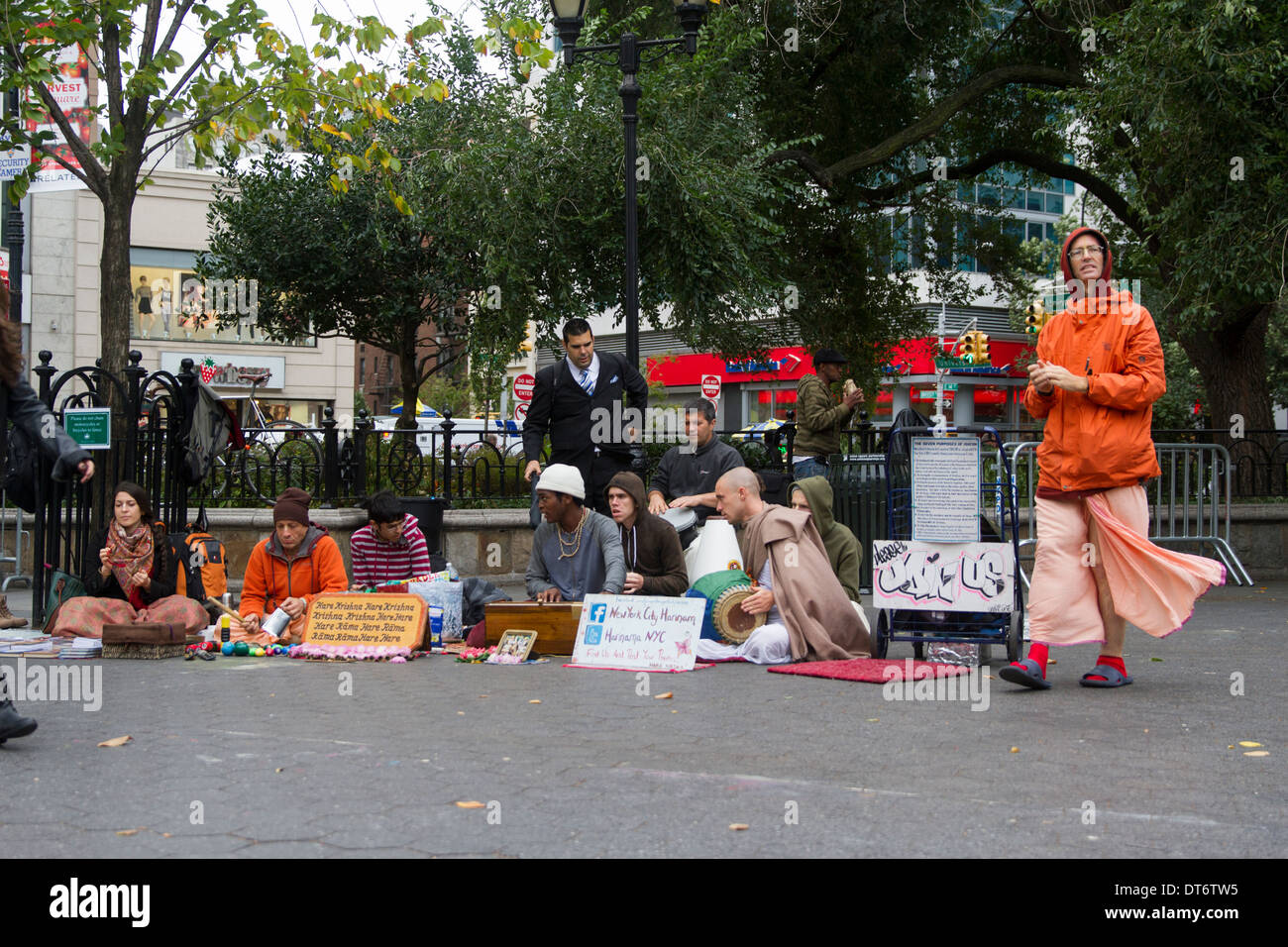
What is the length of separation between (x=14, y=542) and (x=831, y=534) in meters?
9.24

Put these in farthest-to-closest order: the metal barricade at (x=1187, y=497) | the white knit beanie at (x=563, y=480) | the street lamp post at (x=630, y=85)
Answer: the metal barricade at (x=1187, y=497) → the street lamp post at (x=630, y=85) → the white knit beanie at (x=563, y=480)

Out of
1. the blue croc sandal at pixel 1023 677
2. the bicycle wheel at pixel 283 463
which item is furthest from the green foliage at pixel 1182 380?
the blue croc sandal at pixel 1023 677

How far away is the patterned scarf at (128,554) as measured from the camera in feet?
30.2

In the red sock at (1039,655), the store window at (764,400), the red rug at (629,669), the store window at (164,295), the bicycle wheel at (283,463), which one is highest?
the store window at (164,295)

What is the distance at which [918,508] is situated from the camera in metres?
7.81

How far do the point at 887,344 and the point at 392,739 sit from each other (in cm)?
1760

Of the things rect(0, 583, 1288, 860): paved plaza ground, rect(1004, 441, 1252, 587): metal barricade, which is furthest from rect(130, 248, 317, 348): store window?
rect(0, 583, 1288, 860): paved plaza ground

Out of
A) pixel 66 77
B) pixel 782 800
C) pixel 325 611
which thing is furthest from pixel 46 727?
pixel 66 77

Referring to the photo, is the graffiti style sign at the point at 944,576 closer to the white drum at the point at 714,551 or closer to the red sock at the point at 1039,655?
the red sock at the point at 1039,655

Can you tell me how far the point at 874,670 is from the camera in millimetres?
7723

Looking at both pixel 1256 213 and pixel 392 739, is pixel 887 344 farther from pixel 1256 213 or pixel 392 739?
pixel 392 739

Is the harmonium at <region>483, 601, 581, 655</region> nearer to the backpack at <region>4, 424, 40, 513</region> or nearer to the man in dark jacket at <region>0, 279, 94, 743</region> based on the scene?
the backpack at <region>4, 424, 40, 513</region>

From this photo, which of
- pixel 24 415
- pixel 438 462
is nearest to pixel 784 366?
pixel 438 462

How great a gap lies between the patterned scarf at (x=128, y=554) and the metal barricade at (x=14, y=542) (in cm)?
384
